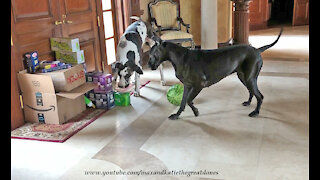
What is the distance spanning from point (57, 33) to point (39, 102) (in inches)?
36.0

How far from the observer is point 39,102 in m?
3.36

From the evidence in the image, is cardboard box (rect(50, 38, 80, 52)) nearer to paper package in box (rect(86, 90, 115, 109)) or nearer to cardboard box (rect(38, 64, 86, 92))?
cardboard box (rect(38, 64, 86, 92))

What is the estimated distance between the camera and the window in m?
5.12

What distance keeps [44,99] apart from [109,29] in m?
2.28

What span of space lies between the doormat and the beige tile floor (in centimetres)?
8

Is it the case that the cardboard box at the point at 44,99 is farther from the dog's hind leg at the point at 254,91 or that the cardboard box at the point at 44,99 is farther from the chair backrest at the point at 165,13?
the chair backrest at the point at 165,13

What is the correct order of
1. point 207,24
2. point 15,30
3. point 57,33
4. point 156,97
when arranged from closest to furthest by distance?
point 15,30, point 57,33, point 156,97, point 207,24

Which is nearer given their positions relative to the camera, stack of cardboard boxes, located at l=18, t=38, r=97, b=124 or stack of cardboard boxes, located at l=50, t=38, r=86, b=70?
stack of cardboard boxes, located at l=18, t=38, r=97, b=124

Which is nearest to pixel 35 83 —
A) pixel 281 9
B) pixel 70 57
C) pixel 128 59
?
pixel 70 57

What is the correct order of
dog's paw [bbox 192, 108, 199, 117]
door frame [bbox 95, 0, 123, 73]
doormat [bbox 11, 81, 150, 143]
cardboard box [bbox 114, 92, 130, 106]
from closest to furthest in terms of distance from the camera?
doormat [bbox 11, 81, 150, 143] → dog's paw [bbox 192, 108, 199, 117] → cardboard box [bbox 114, 92, 130, 106] → door frame [bbox 95, 0, 123, 73]

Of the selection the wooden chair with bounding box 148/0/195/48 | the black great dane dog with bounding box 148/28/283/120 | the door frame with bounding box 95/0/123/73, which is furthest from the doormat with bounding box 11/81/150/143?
the wooden chair with bounding box 148/0/195/48

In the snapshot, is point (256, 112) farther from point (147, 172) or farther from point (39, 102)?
point (39, 102)

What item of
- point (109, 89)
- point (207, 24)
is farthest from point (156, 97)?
point (207, 24)

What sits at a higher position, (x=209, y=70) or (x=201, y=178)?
(x=209, y=70)
